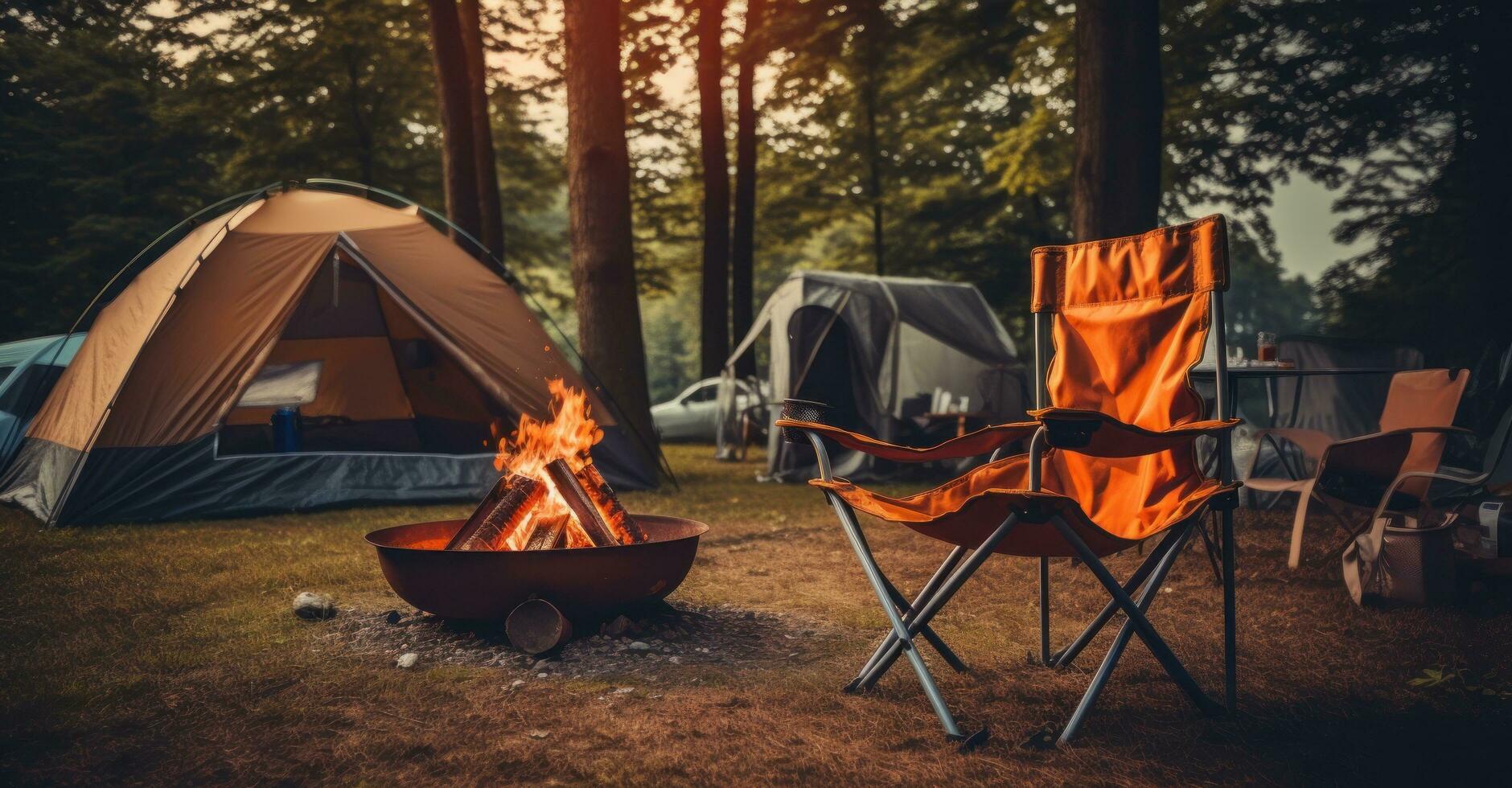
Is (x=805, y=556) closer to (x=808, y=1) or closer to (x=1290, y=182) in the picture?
(x=808, y=1)

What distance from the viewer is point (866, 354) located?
8.55 m

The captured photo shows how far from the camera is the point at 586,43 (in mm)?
7367

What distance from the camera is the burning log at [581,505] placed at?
3.29 m

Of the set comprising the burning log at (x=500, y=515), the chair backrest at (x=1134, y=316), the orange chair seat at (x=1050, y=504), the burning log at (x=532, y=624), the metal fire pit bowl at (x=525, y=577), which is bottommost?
the burning log at (x=532, y=624)

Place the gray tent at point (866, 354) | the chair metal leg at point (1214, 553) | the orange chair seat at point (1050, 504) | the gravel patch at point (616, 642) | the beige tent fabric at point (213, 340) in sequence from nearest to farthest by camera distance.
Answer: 1. the orange chair seat at point (1050, 504)
2. the gravel patch at point (616, 642)
3. the chair metal leg at point (1214, 553)
4. the beige tent fabric at point (213, 340)
5. the gray tent at point (866, 354)

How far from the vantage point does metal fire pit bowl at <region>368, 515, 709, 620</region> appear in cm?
297

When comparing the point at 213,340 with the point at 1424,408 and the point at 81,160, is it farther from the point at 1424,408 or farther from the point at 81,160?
the point at 81,160

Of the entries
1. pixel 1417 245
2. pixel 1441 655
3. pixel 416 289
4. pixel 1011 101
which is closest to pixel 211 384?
pixel 416 289

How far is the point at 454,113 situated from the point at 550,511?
7.28 metres

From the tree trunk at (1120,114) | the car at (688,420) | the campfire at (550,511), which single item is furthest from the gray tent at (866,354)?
the car at (688,420)

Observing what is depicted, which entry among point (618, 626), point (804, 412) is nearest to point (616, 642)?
point (618, 626)

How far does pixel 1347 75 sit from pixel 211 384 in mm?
10465

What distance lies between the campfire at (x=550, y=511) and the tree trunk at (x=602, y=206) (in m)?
3.88

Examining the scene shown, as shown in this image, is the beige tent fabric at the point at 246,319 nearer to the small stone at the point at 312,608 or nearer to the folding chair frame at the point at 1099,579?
the small stone at the point at 312,608
